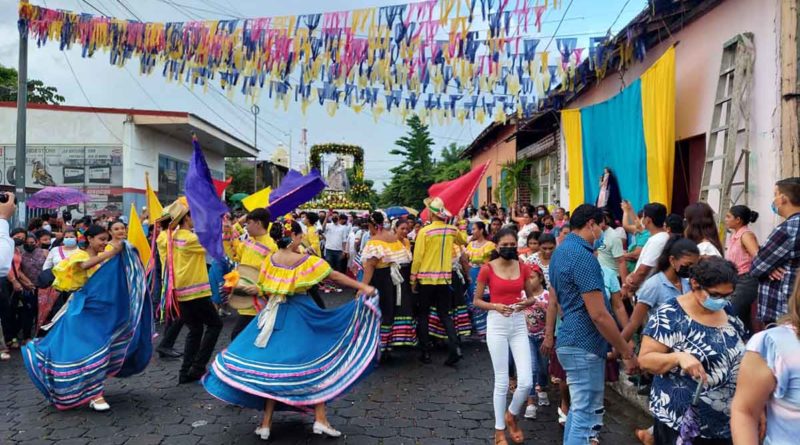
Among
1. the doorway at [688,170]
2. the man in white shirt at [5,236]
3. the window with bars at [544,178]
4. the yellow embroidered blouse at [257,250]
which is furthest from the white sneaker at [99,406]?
the window with bars at [544,178]

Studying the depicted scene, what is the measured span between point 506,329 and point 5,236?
5633 millimetres

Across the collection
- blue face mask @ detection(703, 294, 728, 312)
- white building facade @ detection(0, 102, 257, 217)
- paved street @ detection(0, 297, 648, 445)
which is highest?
white building facade @ detection(0, 102, 257, 217)

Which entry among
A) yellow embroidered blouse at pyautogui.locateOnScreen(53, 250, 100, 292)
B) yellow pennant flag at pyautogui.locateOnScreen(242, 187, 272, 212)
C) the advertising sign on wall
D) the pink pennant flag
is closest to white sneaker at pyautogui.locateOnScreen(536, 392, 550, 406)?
yellow pennant flag at pyautogui.locateOnScreen(242, 187, 272, 212)

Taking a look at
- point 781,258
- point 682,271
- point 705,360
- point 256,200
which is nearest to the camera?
point 705,360

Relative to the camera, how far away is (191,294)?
617cm

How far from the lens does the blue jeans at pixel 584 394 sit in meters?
3.67

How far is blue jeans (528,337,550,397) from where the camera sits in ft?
17.4

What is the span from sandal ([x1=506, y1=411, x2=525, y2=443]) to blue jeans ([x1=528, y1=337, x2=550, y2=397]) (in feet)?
2.16

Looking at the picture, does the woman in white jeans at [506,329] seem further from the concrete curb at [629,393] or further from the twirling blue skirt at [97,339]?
the twirling blue skirt at [97,339]

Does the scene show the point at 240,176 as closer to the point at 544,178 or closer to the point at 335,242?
the point at 335,242

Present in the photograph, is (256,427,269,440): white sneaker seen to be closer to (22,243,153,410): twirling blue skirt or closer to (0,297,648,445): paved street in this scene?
(0,297,648,445): paved street

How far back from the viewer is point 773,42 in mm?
5668

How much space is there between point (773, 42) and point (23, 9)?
10847mm

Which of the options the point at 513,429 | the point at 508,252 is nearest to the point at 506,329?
the point at 508,252
